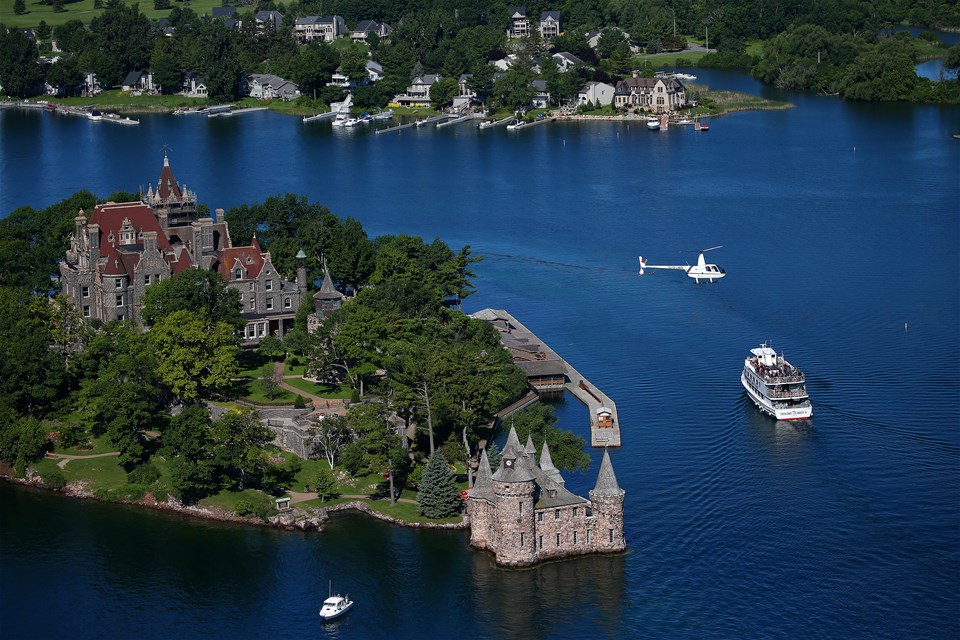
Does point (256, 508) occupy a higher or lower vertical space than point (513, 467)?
lower

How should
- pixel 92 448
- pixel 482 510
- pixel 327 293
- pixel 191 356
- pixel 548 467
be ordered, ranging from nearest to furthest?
1. pixel 482 510
2. pixel 548 467
3. pixel 92 448
4. pixel 191 356
5. pixel 327 293

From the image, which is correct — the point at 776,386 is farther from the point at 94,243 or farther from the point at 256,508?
the point at 94,243

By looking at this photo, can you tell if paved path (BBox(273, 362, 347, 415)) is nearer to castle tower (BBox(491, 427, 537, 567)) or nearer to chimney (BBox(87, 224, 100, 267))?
chimney (BBox(87, 224, 100, 267))

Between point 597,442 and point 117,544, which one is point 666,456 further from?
point 117,544

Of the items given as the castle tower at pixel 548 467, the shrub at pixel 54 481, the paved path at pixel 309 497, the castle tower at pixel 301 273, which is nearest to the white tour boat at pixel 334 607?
the paved path at pixel 309 497

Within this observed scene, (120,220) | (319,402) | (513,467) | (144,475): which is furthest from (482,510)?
(120,220)

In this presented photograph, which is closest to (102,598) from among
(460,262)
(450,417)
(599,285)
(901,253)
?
(450,417)

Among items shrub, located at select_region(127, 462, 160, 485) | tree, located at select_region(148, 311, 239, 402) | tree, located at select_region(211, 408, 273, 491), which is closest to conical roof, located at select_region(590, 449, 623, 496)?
tree, located at select_region(211, 408, 273, 491)
